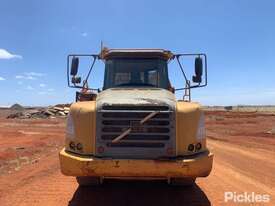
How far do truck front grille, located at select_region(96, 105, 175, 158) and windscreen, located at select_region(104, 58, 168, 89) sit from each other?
204 centimetres

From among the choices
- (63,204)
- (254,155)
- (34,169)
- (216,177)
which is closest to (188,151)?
(63,204)

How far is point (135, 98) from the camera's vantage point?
301 inches

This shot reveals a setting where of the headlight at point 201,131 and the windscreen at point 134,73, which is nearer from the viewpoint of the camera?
the headlight at point 201,131

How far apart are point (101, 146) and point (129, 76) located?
8.20 feet

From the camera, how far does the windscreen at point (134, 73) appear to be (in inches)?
364

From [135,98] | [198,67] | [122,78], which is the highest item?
[198,67]

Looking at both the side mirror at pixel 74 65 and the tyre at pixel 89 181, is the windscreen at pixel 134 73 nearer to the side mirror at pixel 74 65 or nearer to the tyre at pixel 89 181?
the side mirror at pixel 74 65

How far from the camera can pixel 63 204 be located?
26.0 feet

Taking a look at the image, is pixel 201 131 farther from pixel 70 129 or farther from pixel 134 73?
pixel 134 73

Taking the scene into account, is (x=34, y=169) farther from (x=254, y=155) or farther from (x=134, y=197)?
(x=254, y=155)

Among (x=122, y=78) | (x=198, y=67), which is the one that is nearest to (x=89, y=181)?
(x=122, y=78)

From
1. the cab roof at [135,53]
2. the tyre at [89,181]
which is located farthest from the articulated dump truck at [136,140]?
→ the cab roof at [135,53]

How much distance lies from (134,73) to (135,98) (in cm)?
180

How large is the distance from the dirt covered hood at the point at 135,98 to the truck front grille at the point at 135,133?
0.17 metres
